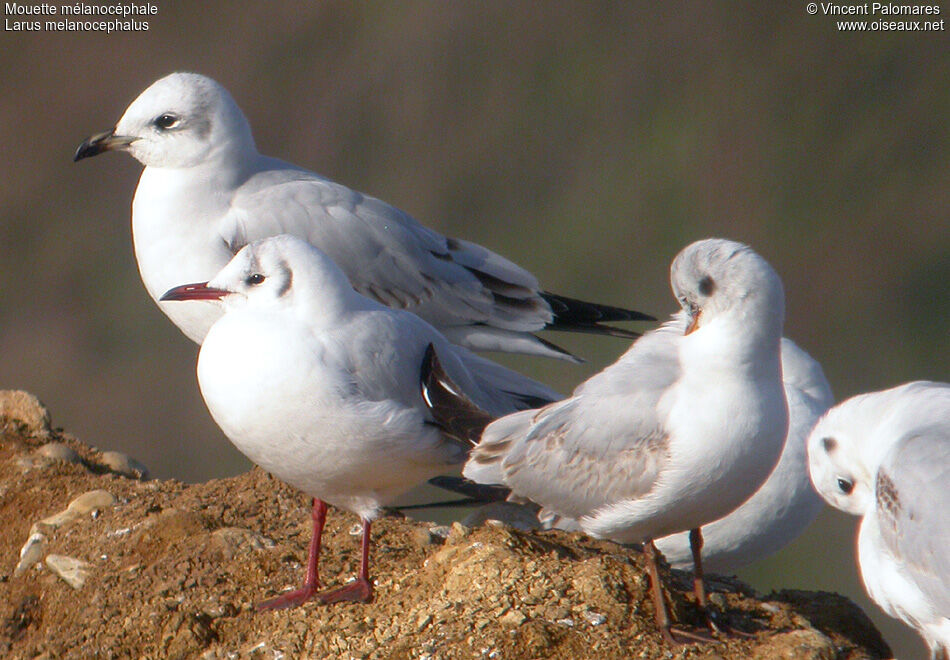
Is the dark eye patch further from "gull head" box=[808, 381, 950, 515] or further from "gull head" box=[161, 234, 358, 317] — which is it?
"gull head" box=[161, 234, 358, 317]

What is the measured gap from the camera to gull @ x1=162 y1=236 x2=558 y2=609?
409 cm

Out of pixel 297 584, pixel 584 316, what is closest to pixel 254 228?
pixel 584 316

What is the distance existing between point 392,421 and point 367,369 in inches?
6.4

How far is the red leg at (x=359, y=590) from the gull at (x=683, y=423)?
46 cm

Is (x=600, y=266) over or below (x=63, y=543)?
below

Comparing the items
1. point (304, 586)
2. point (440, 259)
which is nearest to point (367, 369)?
point (304, 586)

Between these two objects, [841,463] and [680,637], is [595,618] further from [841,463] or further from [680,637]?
[841,463]

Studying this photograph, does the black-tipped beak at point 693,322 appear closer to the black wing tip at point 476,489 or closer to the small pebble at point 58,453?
the black wing tip at point 476,489

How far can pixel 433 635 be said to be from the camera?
3.76 m

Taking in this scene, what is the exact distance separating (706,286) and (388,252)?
1.85 metres

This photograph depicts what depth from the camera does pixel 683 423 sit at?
4012 millimetres

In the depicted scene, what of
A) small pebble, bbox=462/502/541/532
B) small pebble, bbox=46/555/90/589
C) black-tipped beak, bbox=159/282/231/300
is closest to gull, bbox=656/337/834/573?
small pebble, bbox=462/502/541/532

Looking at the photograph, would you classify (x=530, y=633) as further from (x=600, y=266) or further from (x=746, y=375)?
(x=600, y=266)

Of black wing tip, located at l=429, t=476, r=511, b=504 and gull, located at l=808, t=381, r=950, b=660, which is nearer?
gull, located at l=808, t=381, r=950, b=660
